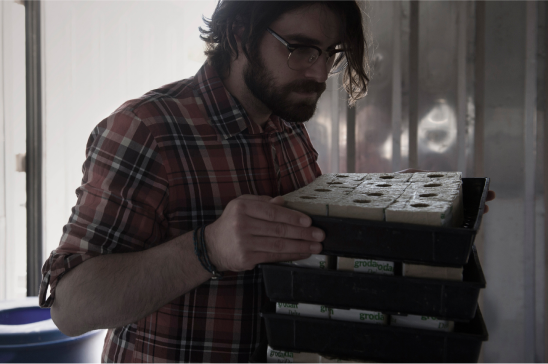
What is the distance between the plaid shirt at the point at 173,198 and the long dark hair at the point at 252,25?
0.48 feet

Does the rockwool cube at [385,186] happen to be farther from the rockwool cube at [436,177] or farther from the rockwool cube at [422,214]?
the rockwool cube at [422,214]

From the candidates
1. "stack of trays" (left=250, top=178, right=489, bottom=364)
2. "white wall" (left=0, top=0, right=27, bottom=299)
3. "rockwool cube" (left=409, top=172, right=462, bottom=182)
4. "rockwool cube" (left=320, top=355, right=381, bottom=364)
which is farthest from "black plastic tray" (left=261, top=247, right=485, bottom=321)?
"white wall" (left=0, top=0, right=27, bottom=299)

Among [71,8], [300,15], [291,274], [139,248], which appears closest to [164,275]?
[139,248]

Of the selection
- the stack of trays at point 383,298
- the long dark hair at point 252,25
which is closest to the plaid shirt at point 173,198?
the long dark hair at point 252,25

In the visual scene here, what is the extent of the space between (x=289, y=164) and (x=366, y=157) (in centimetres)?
106

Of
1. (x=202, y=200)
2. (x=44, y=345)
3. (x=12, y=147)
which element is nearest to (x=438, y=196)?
(x=202, y=200)

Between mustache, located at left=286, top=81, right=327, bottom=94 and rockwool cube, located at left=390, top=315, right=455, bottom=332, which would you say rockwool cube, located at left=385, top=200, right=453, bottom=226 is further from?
mustache, located at left=286, top=81, right=327, bottom=94

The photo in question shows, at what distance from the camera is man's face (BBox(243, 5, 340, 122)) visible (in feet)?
3.59

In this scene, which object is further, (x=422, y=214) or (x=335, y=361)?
(x=335, y=361)

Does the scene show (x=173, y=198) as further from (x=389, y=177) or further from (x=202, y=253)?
(x=389, y=177)

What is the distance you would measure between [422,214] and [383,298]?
146mm

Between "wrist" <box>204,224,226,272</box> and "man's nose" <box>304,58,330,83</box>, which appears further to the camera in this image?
"man's nose" <box>304,58,330,83</box>

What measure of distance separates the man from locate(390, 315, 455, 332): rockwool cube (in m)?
0.18

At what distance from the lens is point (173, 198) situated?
3.03ft
